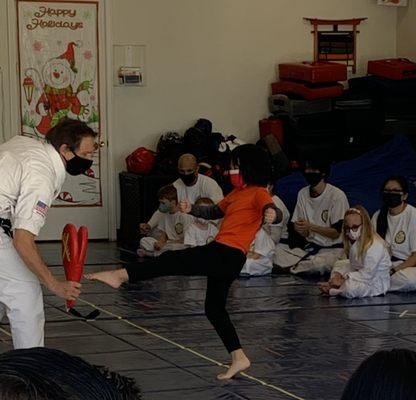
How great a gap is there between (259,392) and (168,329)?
164 centimetres

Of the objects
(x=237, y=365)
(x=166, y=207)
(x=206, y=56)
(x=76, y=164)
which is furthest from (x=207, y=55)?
(x=76, y=164)

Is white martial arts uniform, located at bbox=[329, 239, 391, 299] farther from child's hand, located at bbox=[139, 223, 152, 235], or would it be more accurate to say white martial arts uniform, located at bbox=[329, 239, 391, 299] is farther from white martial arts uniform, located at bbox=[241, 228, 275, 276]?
child's hand, located at bbox=[139, 223, 152, 235]

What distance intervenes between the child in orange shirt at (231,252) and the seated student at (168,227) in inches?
152

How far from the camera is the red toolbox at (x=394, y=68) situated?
447 inches

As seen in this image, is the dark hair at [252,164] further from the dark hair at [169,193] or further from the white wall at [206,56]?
the white wall at [206,56]

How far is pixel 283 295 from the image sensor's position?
26.0ft

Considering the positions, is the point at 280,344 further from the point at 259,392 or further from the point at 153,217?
the point at 153,217

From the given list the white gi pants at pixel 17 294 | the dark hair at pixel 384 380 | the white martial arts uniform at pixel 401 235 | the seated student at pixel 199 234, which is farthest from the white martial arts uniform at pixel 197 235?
the dark hair at pixel 384 380

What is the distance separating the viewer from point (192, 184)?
379 inches

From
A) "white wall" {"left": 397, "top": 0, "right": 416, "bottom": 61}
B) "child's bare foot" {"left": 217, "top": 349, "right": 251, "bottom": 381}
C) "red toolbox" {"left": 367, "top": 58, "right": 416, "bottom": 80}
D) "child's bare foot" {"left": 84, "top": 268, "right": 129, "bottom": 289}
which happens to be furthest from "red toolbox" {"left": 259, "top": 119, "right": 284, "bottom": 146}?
"child's bare foot" {"left": 84, "top": 268, "right": 129, "bottom": 289}

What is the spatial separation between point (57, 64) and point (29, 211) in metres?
6.97

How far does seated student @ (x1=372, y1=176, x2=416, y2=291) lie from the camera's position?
8.34 m

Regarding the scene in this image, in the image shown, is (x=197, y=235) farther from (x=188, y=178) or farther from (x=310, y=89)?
(x=310, y=89)

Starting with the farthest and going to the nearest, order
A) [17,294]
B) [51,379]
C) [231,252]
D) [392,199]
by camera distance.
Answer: [392,199] → [231,252] → [17,294] → [51,379]
